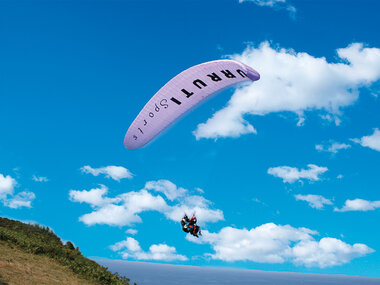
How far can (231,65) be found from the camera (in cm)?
1830

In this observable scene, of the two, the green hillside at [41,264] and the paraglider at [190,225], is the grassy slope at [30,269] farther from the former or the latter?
the paraglider at [190,225]

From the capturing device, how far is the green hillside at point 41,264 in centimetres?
1606

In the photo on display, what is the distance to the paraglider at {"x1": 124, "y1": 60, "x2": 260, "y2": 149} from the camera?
18717 mm

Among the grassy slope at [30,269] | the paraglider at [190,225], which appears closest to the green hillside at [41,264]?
the grassy slope at [30,269]

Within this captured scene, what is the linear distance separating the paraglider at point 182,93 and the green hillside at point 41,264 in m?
8.57

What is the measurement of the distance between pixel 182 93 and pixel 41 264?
12.8 m

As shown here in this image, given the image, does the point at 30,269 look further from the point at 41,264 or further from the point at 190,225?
the point at 190,225

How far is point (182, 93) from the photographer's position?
19781 mm

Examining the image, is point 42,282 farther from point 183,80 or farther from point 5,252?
point 183,80

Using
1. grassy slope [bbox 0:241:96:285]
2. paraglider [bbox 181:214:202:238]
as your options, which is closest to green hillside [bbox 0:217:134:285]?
grassy slope [bbox 0:241:96:285]

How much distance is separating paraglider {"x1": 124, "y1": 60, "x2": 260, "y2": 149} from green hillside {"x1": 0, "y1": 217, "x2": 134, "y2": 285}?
857 cm

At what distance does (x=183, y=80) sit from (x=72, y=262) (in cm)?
1362

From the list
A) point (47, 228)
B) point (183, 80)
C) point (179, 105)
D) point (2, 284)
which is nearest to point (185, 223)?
point (179, 105)

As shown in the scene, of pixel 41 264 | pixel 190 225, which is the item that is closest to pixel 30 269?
pixel 41 264
